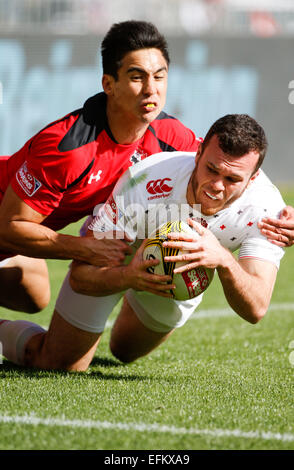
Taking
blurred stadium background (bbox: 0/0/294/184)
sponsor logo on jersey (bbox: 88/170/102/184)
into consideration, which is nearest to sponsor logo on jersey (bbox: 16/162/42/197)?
sponsor logo on jersey (bbox: 88/170/102/184)

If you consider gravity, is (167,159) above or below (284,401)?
above

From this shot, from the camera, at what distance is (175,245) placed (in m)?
4.26

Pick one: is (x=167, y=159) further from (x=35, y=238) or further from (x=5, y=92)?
(x=5, y=92)

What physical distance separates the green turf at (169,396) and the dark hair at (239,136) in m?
1.54

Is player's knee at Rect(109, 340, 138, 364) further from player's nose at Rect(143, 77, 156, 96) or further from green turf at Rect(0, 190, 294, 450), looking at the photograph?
player's nose at Rect(143, 77, 156, 96)

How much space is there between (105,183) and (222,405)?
6.20 ft

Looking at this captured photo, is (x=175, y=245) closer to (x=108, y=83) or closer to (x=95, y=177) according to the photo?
(x=95, y=177)

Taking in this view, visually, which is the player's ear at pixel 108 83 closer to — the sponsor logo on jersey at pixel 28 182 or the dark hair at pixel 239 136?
the sponsor logo on jersey at pixel 28 182

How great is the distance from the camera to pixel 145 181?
5.03 metres

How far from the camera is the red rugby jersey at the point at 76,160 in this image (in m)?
5.04

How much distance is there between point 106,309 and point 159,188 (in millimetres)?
1218

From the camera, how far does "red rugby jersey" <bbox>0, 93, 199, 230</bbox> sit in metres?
5.04
